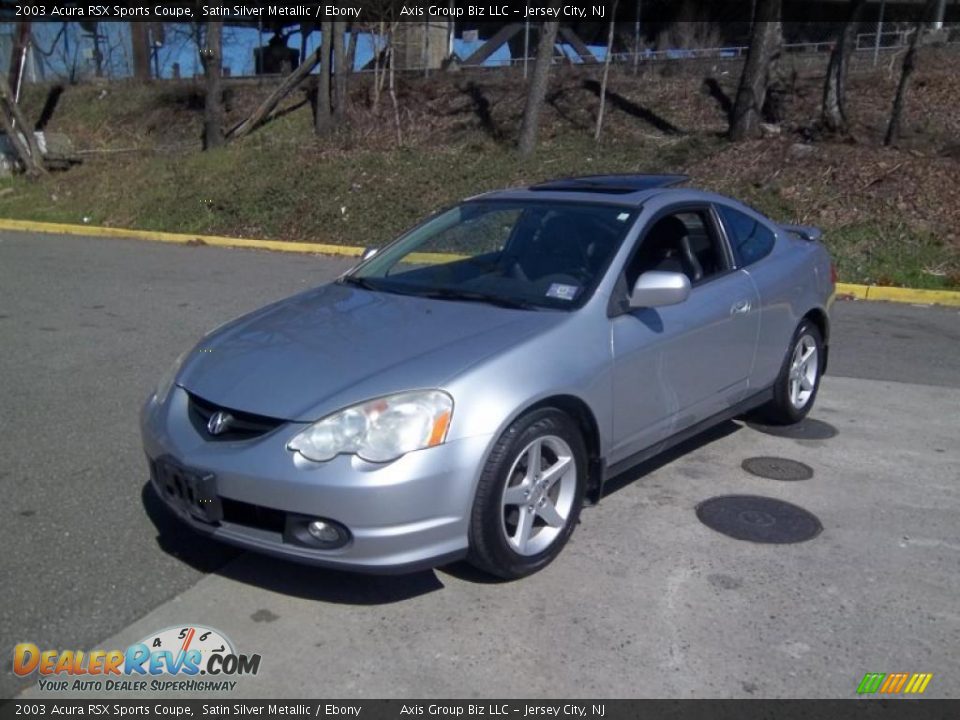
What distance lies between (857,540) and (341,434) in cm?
243

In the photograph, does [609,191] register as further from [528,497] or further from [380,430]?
[380,430]

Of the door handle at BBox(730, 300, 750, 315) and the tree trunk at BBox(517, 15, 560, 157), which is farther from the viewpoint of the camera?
the tree trunk at BBox(517, 15, 560, 157)

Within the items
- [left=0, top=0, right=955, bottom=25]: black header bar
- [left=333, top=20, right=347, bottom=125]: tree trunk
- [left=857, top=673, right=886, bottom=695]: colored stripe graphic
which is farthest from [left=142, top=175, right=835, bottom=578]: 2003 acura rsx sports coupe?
[left=0, top=0, right=955, bottom=25]: black header bar

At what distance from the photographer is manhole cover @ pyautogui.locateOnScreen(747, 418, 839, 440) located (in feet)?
19.0

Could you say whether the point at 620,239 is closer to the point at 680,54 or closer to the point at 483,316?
the point at 483,316

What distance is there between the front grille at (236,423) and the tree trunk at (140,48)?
26.2 m

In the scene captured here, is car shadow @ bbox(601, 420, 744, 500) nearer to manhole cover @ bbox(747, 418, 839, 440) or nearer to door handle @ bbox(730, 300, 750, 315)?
manhole cover @ bbox(747, 418, 839, 440)

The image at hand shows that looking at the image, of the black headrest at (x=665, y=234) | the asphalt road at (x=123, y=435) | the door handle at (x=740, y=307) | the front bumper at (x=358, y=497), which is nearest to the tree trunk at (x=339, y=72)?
the asphalt road at (x=123, y=435)

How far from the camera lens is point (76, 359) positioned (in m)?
7.32

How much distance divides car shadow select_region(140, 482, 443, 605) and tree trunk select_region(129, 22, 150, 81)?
85.5 feet

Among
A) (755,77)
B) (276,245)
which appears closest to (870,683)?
(276,245)

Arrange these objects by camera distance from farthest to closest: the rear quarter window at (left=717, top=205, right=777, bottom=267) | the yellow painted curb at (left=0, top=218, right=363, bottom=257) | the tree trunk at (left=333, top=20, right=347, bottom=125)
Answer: the tree trunk at (left=333, top=20, right=347, bottom=125) → the yellow painted curb at (left=0, top=218, right=363, bottom=257) → the rear quarter window at (left=717, top=205, right=777, bottom=267)
